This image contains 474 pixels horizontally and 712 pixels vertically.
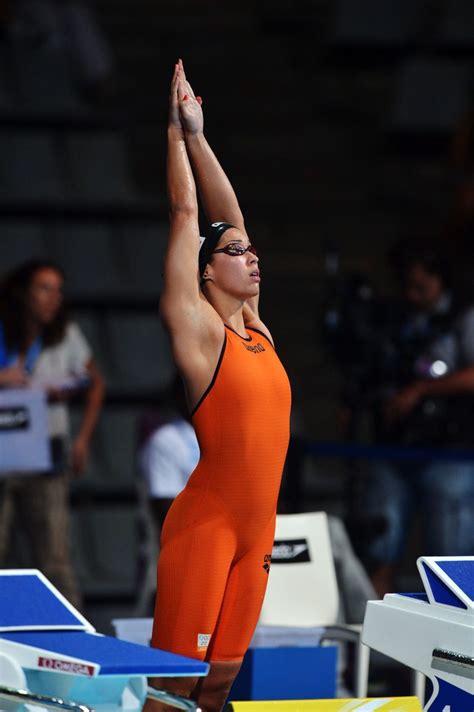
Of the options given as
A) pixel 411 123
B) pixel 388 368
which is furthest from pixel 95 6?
pixel 388 368

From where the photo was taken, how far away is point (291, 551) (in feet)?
16.6

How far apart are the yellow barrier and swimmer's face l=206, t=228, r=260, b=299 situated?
1.02 meters

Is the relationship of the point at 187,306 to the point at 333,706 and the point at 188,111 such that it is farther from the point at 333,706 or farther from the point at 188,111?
the point at 333,706

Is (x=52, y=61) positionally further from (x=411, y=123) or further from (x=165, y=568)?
(x=165, y=568)

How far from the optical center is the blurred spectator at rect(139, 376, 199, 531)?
5.46 meters

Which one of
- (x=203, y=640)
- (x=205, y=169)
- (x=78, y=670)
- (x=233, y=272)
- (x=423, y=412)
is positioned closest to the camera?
(x=78, y=670)


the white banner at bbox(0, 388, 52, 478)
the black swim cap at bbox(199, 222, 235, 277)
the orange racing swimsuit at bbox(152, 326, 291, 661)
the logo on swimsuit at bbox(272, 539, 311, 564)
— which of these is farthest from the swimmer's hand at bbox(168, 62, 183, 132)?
the white banner at bbox(0, 388, 52, 478)

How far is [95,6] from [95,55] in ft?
3.18

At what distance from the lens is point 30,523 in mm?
6238

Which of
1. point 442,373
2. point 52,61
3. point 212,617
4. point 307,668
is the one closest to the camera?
point 212,617

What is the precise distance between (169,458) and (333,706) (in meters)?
2.17

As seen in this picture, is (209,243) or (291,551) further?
(291,551)

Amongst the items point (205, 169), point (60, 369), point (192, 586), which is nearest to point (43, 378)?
point (60, 369)

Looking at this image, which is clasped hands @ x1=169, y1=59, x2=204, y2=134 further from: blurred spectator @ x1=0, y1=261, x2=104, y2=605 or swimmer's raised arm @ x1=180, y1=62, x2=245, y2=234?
blurred spectator @ x1=0, y1=261, x2=104, y2=605
